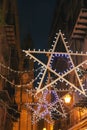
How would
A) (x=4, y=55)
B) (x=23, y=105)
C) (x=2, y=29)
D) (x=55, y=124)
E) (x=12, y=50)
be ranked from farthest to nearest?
1. (x=23, y=105)
2. (x=55, y=124)
3. (x=12, y=50)
4. (x=4, y=55)
5. (x=2, y=29)

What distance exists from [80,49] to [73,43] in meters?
2.19

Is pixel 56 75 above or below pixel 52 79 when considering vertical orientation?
above

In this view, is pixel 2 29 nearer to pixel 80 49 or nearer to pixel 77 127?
pixel 80 49

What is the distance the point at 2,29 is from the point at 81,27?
538 centimetres

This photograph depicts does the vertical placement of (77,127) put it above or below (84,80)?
below

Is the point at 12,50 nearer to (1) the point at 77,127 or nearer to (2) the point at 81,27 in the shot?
(2) the point at 81,27

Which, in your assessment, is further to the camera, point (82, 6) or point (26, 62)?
point (26, 62)

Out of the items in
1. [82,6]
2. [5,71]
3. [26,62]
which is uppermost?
[82,6]

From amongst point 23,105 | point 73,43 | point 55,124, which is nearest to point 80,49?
point 73,43

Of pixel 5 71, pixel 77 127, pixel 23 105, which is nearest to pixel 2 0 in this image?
pixel 5 71

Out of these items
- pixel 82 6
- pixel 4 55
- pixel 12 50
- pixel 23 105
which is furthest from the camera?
pixel 23 105

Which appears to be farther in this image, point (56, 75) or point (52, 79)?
point (52, 79)

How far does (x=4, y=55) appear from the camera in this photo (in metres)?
21.9

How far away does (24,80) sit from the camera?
131 ft
